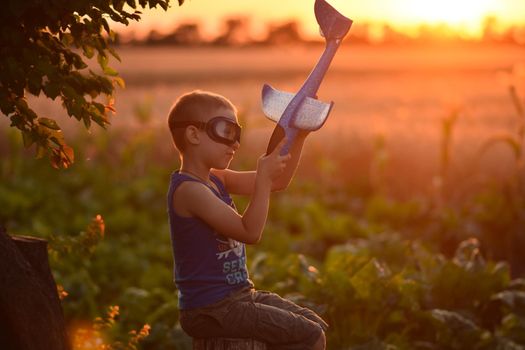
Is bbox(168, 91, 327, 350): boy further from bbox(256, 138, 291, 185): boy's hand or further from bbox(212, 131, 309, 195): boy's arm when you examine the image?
bbox(212, 131, 309, 195): boy's arm

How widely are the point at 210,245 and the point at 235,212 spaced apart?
21cm

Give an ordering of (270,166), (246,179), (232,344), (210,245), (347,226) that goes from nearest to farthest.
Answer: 1. (270,166)
2. (210,245)
3. (232,344)
4. (246,179)
5. (347,226)

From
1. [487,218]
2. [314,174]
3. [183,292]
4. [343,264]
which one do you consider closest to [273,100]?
[183,292]

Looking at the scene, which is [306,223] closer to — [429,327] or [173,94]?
[429,327]

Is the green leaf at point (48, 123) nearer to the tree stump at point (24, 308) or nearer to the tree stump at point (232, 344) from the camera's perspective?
the tree stump at point (24, 308)

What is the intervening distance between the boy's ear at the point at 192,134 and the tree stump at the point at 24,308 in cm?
101

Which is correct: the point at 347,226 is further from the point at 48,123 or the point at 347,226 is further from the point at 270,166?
the point at 270,166

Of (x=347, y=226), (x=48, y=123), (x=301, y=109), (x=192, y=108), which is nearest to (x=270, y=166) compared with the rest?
(x=301, y=109)

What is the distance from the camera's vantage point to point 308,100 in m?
4.07

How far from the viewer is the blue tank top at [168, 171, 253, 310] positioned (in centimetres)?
398

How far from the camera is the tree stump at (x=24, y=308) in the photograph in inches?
163

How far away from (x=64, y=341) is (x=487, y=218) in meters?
7.01

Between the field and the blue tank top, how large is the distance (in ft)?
3.68

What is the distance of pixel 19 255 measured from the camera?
427 centimetres
